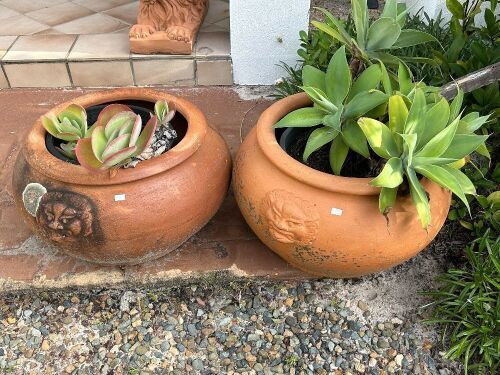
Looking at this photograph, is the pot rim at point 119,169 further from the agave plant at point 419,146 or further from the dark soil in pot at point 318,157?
the agave plant at point 419,146

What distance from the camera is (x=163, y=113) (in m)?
1.59

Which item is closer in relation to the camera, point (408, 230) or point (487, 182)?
point (408, 230)

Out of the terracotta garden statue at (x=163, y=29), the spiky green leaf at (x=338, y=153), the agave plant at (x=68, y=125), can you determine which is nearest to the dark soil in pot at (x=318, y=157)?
the spiky green leaf at (x=338, y=153)

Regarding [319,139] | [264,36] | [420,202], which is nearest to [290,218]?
[319,139]

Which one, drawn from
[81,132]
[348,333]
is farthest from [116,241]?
[348,333]

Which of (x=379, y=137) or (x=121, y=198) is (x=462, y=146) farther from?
(x=121, y=198)

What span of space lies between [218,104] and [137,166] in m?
1.26

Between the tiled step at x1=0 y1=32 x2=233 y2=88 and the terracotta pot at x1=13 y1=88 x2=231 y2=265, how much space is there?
1125mm

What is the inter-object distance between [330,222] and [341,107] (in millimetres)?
344

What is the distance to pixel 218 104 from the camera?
2.63m

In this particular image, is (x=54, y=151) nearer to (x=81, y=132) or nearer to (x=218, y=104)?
(x=81, y=132)

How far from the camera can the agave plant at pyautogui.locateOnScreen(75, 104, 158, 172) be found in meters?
1.35

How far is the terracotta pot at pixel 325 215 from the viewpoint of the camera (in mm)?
1399

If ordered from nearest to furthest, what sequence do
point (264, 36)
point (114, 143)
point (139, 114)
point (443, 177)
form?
point (443, 177) → point (114, 143) → point (139, 114) → point (264, 36)
